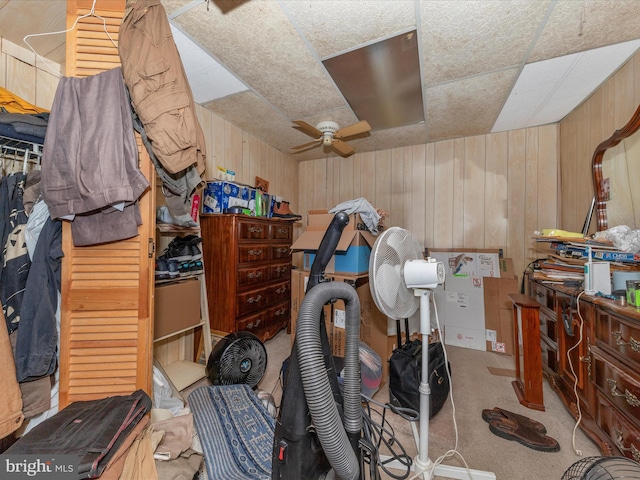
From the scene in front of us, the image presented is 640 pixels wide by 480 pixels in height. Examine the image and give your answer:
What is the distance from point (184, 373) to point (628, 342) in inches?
102

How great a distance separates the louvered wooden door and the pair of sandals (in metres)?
1.90

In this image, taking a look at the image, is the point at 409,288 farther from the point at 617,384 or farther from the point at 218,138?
the point at 218,138

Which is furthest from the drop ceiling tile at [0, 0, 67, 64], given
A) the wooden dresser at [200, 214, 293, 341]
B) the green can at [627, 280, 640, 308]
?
the green can at [627, 280, 640, 308]

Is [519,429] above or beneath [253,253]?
beneath

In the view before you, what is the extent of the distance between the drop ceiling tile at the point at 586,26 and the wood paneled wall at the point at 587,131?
1.12 ft

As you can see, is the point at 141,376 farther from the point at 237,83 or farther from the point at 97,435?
the point at 237,83

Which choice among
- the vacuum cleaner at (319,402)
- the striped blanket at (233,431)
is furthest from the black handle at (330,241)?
the striped blanket at (233,431)

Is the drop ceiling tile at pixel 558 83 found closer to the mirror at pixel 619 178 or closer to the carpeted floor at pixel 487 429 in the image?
the mirror at pixel 619 178

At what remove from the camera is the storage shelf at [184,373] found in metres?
1.89

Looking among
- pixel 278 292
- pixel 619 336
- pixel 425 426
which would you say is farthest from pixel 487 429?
pixel 278 292

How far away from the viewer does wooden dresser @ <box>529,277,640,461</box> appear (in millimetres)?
1118

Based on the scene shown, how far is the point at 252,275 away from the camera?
248 centimetres

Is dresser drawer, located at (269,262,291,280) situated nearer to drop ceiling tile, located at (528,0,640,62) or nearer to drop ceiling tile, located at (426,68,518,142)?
drop ceiling tile, located at (426,68,518,142)

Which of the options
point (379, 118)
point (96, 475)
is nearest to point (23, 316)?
A: point (96, 475)
